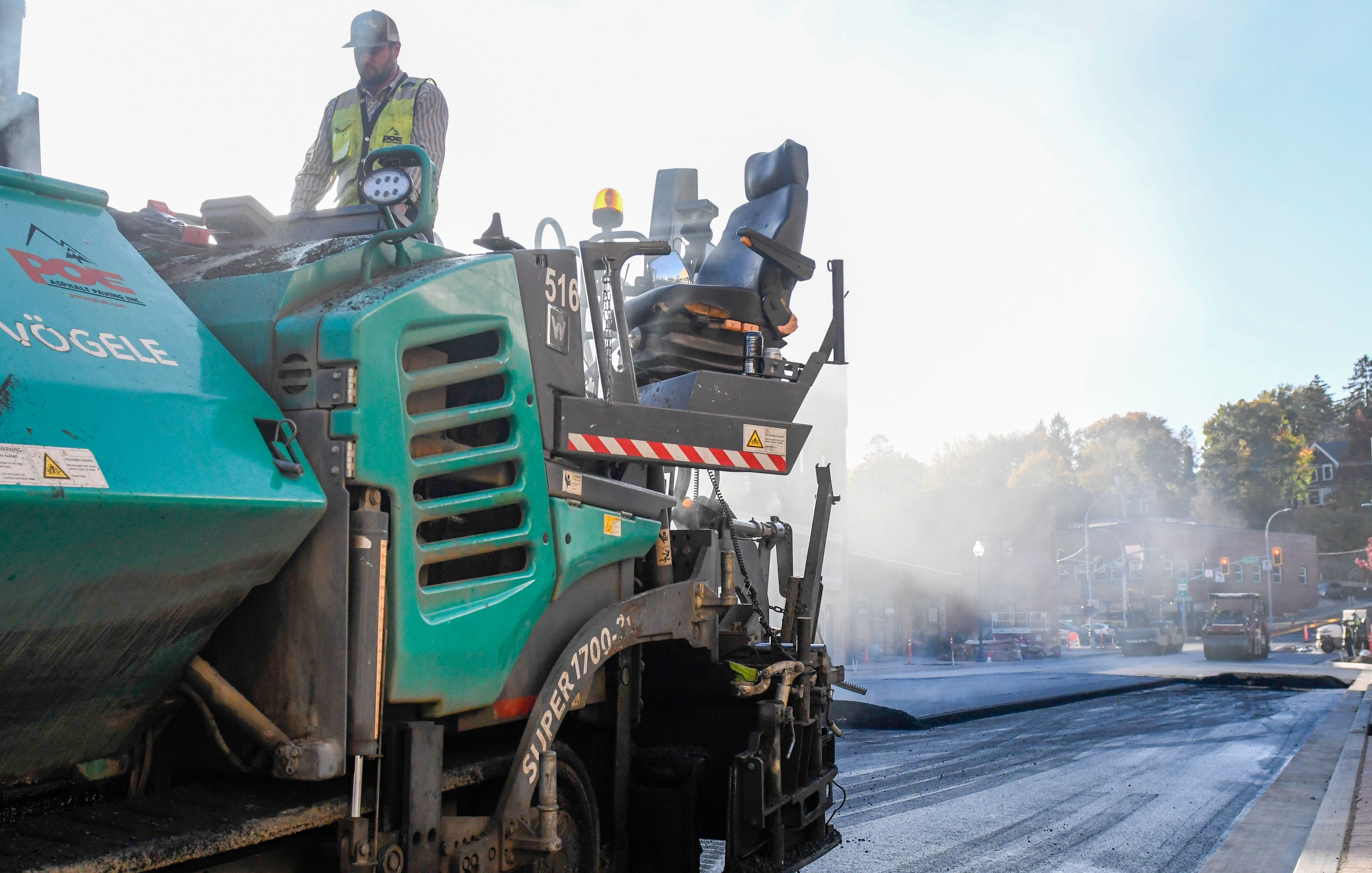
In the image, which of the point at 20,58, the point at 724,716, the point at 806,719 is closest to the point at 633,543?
the point at 724,716

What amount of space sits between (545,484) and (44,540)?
1.58 meters

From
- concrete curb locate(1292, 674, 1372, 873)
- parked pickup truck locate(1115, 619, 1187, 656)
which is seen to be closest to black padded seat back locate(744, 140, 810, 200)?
concrete curb locate(1292, 674, 1372, 873)

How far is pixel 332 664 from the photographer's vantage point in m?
2.52

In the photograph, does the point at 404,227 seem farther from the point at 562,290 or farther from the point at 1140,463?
the point at 1140,463

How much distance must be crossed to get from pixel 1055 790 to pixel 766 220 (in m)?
5.67

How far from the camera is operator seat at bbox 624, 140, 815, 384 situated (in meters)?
5.31

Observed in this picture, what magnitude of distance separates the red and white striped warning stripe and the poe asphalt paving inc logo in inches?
55.3

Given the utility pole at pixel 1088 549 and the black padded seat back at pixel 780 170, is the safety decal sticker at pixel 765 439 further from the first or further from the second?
the utility pole at pixel 1088 549

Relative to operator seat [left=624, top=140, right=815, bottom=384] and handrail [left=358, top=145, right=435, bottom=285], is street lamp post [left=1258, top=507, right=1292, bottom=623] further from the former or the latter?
handrail [left=358, top=145, right=435, bottom=285]

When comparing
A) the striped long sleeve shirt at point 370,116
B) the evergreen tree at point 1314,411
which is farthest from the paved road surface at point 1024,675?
the evergreen tree at point 1314,411

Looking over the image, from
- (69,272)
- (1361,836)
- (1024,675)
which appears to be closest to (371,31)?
(69,272)

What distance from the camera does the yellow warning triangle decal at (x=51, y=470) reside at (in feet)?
6.24

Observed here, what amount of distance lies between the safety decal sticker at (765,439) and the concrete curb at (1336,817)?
3.67 meters

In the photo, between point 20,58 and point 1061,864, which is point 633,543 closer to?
point 20,58
